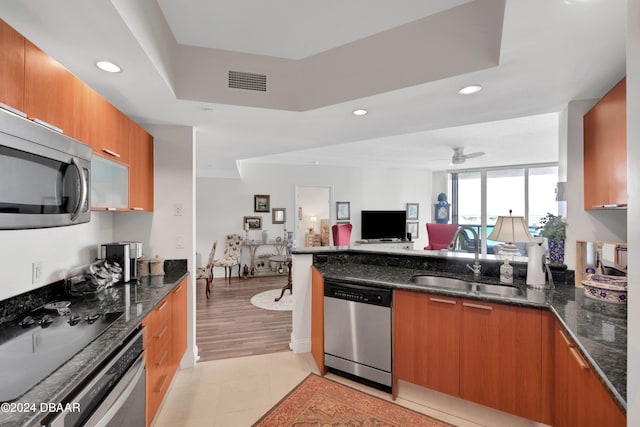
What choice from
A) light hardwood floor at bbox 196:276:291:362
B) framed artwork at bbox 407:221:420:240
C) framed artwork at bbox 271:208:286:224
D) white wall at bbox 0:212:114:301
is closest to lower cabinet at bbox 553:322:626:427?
light hardwood floor at bbox 196:276:291:362

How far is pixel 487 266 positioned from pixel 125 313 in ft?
8.72

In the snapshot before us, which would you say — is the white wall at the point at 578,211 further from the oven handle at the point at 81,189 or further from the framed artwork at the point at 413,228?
the framed artwork at the point at 413,228

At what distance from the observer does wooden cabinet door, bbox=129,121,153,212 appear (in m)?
2.21

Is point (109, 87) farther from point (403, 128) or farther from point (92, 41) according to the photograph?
point (403, 128)

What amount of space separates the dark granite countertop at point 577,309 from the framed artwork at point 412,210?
5.11 metres

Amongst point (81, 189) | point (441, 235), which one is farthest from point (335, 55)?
point (441, 235)

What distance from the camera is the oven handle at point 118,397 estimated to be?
107cm

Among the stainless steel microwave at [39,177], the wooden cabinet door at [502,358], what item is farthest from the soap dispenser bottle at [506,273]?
the stainless steel microwave at [39,177]

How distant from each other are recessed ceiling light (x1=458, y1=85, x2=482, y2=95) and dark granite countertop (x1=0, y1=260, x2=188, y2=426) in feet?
7.96

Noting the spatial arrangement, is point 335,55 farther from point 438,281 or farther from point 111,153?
point 438,281

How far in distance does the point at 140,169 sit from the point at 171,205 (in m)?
0.45

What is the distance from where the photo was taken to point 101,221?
2406mm

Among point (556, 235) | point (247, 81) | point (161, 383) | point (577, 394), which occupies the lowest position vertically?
point (161, 383)

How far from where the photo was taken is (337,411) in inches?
79.5
